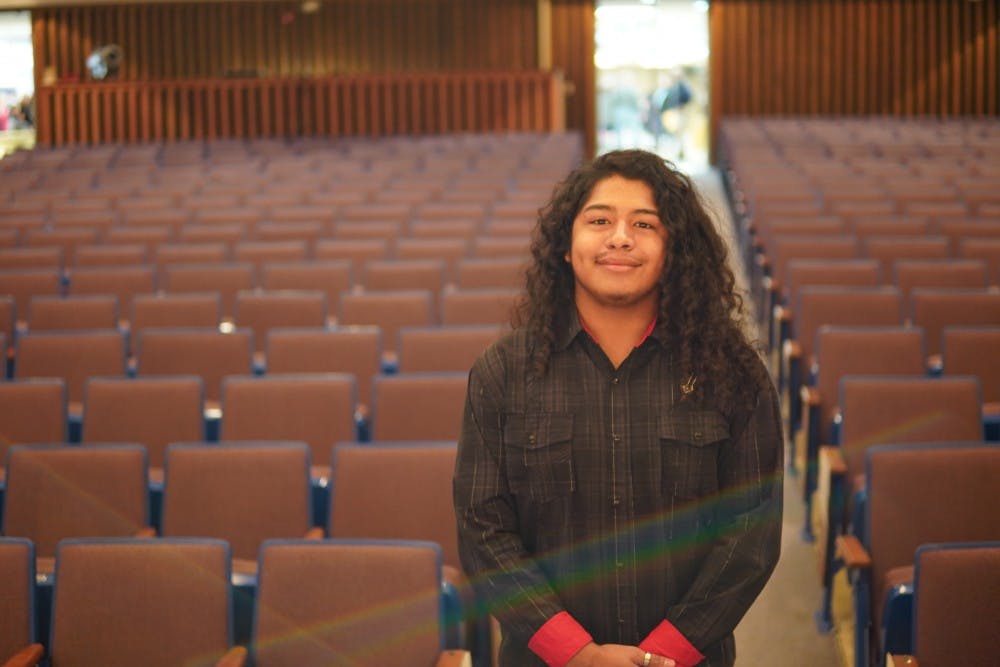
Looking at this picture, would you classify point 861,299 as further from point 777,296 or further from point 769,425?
point 769,425

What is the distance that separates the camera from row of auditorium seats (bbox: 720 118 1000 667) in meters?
2.36

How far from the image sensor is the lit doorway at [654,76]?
14742mm

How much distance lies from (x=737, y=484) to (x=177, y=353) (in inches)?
109

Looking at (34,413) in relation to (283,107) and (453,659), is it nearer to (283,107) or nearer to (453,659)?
(453,659)

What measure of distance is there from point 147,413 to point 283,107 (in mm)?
8943

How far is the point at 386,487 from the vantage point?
100 inches

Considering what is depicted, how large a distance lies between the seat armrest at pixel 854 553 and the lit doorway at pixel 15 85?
14126 millimetres

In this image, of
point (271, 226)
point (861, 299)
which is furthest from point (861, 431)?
point (271, 226)

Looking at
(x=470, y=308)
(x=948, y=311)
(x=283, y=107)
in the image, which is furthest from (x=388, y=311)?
(x=283, y=107)

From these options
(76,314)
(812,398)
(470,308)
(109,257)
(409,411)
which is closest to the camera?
(409,411)

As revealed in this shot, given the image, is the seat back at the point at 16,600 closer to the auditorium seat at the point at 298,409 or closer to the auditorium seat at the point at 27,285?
the auditorium seat at the point at 298,409

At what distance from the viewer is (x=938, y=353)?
Result: 4027mm

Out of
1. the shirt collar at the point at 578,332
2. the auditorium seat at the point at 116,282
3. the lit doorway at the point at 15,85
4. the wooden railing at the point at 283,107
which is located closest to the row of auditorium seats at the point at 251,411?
the shirt collar at the point at 578,332

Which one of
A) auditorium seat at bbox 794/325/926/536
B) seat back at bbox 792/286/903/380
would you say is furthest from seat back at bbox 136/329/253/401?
seat back at bbox 792/286/903/380
